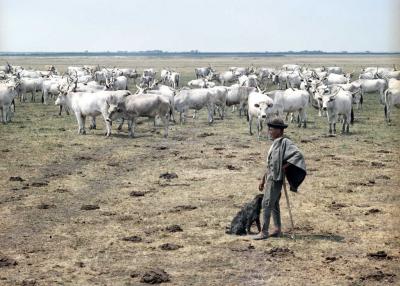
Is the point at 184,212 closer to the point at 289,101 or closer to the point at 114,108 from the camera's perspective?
the point at 114,108

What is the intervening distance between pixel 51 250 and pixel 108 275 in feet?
5.37

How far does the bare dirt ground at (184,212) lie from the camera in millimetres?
8852

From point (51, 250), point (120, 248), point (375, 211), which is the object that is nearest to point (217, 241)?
point (120, 248)

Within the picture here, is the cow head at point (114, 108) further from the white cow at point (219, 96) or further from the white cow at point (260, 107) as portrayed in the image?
the white cow at point (219, 96)

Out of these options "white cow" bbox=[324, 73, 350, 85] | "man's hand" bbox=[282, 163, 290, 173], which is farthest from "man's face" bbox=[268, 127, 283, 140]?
"white cow" bbox=[324, 73, 350, 85]

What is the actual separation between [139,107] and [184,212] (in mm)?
10837

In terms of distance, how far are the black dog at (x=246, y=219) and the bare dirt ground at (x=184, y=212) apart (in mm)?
249

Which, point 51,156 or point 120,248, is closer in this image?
point 120,248

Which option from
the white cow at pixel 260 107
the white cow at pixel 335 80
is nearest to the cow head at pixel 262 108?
the white cow at pixel 260 107

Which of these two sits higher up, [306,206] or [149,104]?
[149,104]

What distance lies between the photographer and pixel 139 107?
22.3 metres

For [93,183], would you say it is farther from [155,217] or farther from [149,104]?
[149,104]

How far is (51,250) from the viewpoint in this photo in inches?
384

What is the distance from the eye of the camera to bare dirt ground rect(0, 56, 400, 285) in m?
8.85
